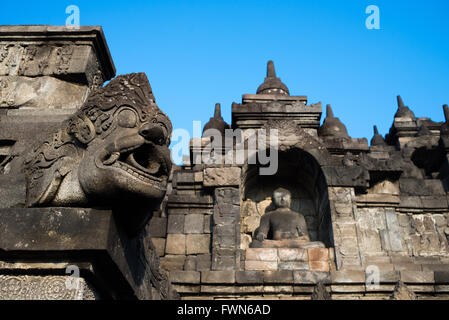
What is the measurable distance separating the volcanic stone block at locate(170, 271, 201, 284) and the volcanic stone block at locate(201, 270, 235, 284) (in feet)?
0.34

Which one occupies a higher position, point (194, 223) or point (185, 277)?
point (194, 223)

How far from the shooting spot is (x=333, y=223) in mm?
8055

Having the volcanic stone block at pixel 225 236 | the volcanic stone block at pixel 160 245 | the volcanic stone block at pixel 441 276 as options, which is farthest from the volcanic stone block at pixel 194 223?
the volcanic stone block at pixel 441 276

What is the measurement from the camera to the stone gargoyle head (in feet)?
9.16

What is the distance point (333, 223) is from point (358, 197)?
0.92m

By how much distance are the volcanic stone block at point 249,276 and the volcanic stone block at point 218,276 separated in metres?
0.09

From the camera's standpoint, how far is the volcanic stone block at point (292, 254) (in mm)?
7727

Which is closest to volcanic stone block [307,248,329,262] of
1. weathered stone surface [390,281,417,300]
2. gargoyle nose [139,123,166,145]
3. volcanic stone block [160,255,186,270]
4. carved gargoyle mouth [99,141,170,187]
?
weathered stone surface [390,281,417,300]

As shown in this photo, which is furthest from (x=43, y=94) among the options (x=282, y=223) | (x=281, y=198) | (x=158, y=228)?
(x=281, y=198)

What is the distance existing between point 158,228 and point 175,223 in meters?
0.34

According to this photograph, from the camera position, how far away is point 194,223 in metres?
8.20

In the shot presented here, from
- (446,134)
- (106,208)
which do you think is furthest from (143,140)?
(446,134)

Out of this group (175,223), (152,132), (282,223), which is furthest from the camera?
(282,223)

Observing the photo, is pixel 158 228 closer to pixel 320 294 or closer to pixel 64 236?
pixel 320 294
